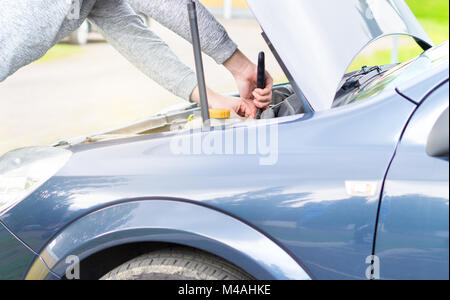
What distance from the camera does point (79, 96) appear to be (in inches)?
285

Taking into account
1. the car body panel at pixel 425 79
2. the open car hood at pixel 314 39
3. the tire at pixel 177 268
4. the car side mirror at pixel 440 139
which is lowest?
the tire at pixel 177 268

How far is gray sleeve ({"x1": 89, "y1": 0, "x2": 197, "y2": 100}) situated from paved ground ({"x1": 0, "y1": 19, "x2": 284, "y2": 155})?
226cm

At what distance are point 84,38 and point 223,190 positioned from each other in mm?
9911

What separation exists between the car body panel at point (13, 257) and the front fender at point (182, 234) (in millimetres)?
155

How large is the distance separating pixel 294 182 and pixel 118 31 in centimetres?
131

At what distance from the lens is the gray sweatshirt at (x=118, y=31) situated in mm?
1947

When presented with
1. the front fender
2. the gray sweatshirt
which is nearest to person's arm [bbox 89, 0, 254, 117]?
the gray sweatshirt

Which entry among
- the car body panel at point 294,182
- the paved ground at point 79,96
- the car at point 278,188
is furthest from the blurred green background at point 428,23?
the car body panel at point 294,182

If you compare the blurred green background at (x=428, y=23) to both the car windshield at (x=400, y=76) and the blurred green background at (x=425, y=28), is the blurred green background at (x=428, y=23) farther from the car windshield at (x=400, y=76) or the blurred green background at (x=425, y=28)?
the car windshield at (x=400, y=76)

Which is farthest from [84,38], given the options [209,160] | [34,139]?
[209,160]

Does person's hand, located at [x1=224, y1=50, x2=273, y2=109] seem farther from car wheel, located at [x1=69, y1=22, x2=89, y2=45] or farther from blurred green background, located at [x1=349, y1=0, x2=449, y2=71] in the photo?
car wheel, located at [x1=69, y1=22, x2=89, y2=45]

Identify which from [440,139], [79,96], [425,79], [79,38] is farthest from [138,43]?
[79,38]

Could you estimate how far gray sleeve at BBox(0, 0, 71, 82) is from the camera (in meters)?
1.93

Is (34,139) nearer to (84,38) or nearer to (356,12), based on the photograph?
(356,12)
